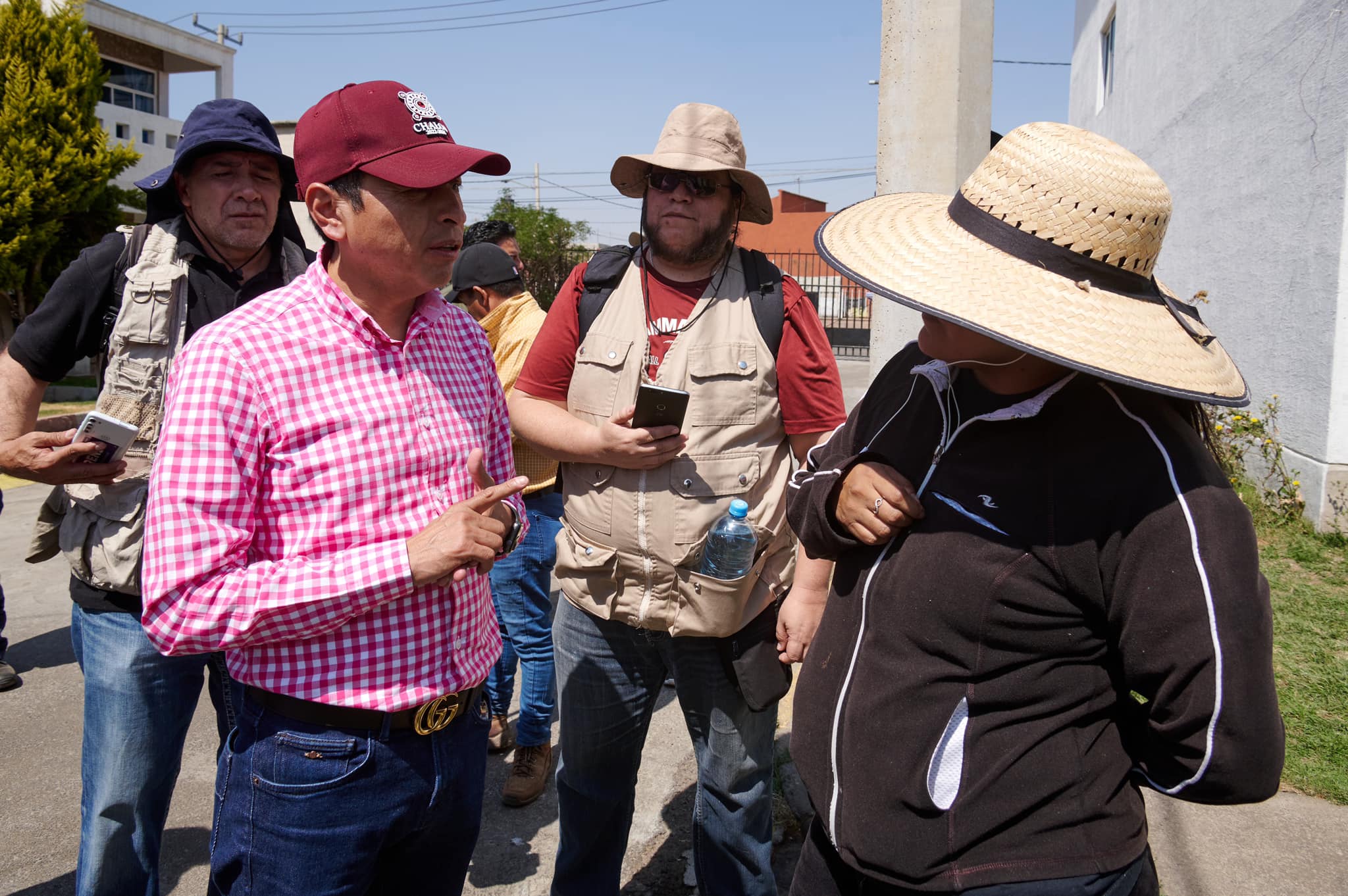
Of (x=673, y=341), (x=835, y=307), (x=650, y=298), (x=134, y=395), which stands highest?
(x=835, y=307)

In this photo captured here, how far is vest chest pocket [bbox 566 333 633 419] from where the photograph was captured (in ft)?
8.52

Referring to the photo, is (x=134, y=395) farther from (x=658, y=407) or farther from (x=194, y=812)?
(x=194, y=812)

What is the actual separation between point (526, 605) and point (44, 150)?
13.5 m

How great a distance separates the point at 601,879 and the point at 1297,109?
7.03 m

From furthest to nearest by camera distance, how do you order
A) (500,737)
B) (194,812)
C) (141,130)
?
(141,130) → (500,737) → (194,812)

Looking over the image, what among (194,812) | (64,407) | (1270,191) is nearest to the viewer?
(194,812)

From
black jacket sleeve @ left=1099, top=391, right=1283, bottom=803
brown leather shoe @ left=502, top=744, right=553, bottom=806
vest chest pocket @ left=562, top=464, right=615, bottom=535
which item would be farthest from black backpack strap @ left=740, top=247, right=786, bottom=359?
brown leather shoe @ left=502, top=744, right=553, bottom=806

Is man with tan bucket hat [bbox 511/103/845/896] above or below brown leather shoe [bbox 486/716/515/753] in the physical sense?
above

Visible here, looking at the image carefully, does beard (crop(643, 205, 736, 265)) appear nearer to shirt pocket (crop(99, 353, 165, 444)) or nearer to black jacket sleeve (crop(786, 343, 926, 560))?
black jacket sleeve (crop(786, 343, 926, 560))

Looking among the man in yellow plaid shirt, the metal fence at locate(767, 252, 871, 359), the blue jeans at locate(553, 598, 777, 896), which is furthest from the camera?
the metal fence at locate(767, 252, 871, 359)

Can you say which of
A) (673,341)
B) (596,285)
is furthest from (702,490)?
(596,285)

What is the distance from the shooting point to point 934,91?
13.7 feet

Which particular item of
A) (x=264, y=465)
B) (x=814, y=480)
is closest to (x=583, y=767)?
(x=814, y=480)

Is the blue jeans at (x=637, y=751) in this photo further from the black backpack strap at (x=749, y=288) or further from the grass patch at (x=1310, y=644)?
the grass patch at (x=1310, y=644)
